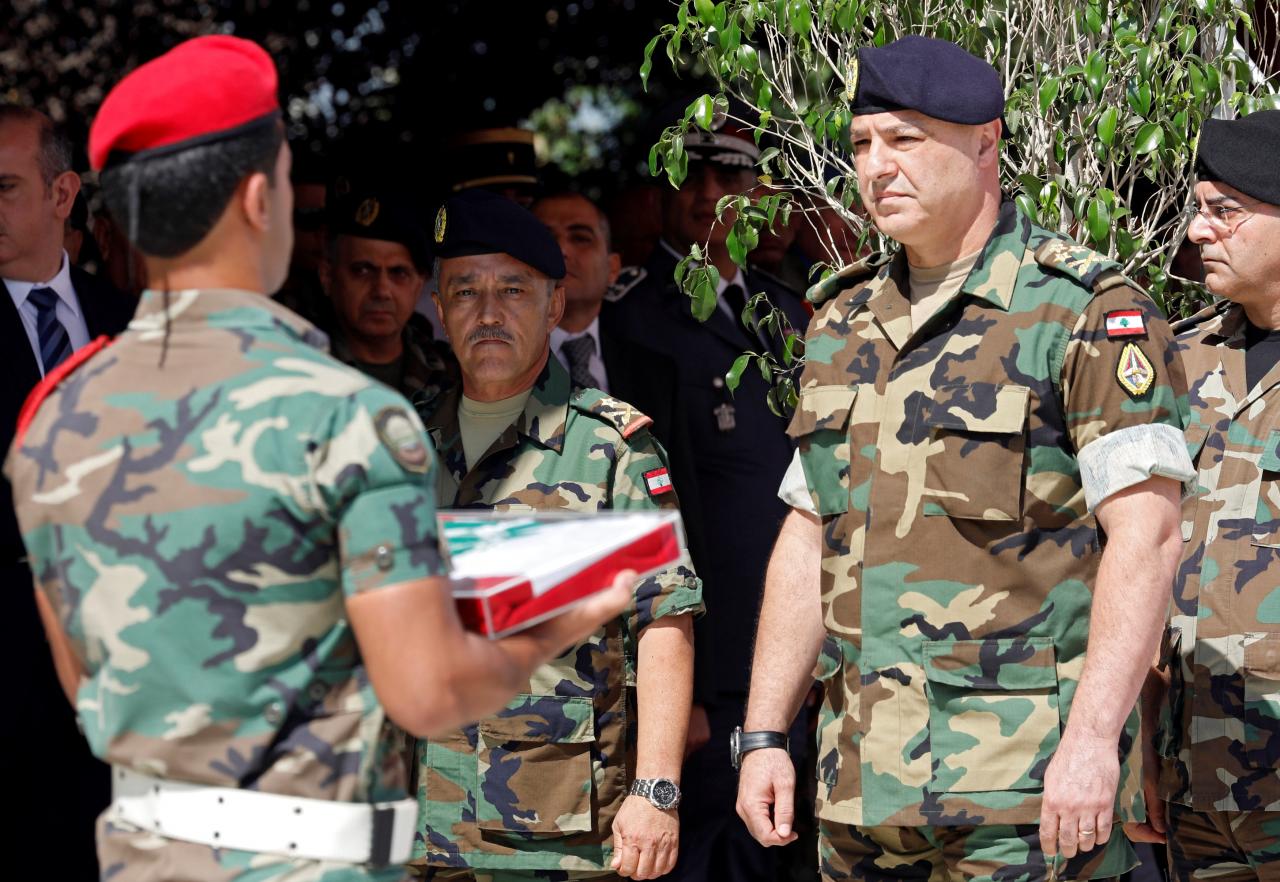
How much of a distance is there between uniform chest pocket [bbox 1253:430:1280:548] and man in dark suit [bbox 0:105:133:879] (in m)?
2.53

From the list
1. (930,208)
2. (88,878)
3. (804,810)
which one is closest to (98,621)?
(930,208)

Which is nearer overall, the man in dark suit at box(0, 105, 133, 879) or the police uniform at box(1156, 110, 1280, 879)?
the police uniform at box(1156, 110, 1280, 879)

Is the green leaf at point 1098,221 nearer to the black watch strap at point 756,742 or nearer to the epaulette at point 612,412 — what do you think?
the epaulette at point 612,412

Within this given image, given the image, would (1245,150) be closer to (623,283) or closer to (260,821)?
(623,283)

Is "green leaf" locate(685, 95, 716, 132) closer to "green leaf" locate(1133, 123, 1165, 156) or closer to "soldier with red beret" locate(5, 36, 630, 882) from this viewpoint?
"green leaf" locate(1133, 123, 1165, 156)

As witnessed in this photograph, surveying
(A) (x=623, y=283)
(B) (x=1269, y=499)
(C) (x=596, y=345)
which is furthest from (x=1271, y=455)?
(A) (x=623, y=283)

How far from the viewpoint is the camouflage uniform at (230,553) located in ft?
6.11

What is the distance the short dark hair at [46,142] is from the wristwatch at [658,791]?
1967mm

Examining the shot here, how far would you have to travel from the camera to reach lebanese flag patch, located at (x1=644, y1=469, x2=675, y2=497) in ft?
11.2

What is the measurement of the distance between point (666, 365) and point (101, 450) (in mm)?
2878

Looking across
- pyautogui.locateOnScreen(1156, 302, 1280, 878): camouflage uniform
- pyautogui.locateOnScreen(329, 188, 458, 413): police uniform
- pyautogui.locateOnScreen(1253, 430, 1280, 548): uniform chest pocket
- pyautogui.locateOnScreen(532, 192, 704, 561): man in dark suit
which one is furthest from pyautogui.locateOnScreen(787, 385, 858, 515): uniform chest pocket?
pyautogui.locateOnScreen(329, 188, 458, 413): police uniform

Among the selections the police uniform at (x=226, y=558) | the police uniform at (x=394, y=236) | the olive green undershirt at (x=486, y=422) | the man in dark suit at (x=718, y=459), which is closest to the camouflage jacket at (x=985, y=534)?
the olive green undershirt at (x=486, y=422)

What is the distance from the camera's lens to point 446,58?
9281 mm

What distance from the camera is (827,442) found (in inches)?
122
